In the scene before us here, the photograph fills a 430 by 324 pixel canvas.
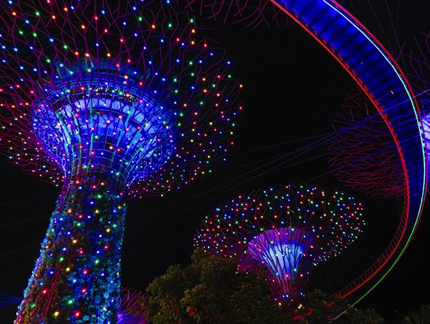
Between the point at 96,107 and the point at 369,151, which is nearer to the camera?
the point at 96,107

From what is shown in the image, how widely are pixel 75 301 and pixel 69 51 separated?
607cm

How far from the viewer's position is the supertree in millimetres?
9039

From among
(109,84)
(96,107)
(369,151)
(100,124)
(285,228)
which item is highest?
(109,84)

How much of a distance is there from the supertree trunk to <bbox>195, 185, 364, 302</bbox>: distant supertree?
7.98m

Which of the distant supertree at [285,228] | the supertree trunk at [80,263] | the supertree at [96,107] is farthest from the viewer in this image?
the distant supertree at [285,228]

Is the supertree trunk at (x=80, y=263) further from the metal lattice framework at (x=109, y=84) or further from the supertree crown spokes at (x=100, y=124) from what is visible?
the metal lattice framework at (x=109, y=84)

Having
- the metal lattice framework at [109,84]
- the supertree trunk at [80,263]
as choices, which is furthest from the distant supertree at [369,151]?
the supertree trunk at [80,263]

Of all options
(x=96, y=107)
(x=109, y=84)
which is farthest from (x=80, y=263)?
(x=109, y=84)

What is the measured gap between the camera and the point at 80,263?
9047mm

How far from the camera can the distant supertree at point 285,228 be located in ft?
54.9

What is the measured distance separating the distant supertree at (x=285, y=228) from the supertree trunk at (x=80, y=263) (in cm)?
798

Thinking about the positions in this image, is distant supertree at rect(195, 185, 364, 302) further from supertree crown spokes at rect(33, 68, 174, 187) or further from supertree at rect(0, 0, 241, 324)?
supertree crown spokes at rect(33, 68, 174, 187)

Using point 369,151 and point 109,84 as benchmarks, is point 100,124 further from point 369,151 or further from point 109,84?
point 369,151

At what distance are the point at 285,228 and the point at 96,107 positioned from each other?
997 centimetres
